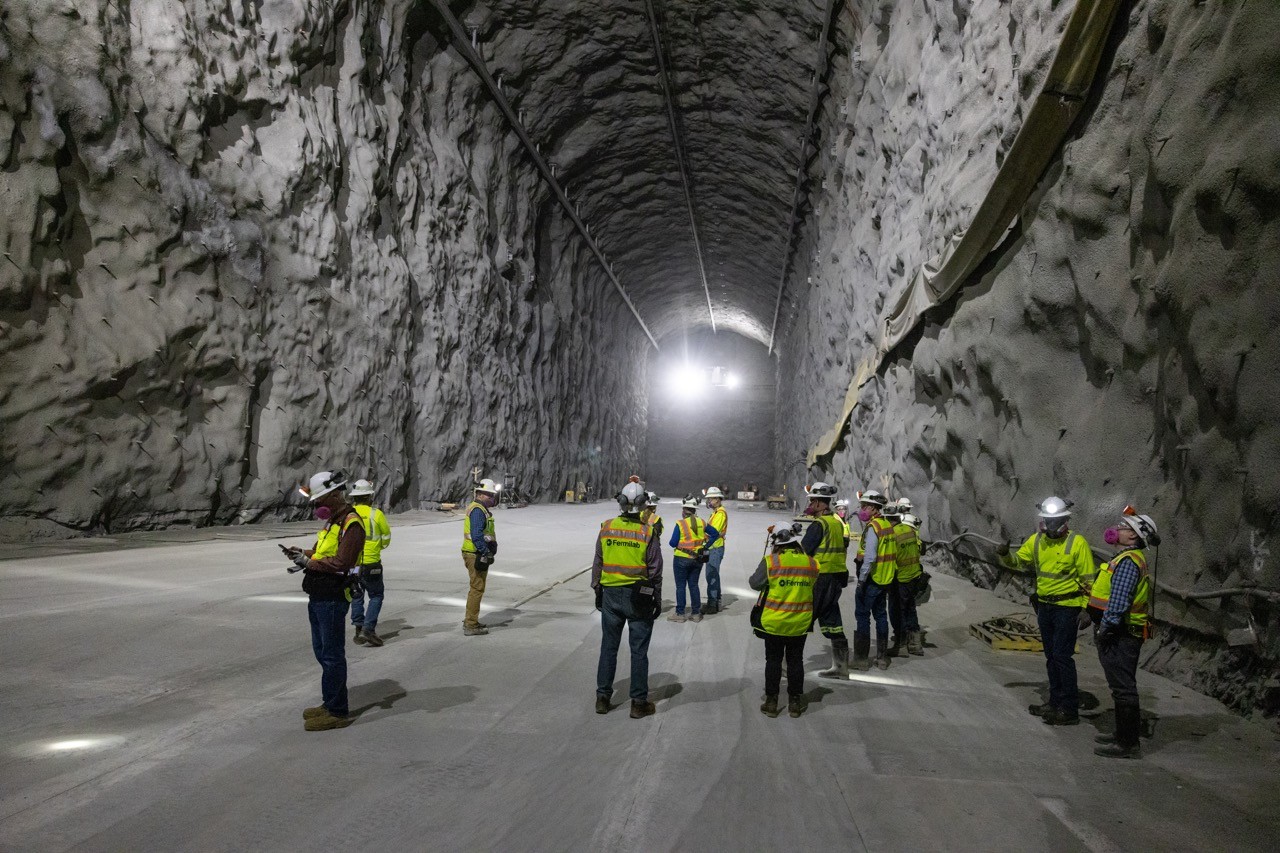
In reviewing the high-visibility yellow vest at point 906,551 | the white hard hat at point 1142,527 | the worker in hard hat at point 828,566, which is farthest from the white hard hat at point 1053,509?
the high-visibility yellow vest at point 906,551

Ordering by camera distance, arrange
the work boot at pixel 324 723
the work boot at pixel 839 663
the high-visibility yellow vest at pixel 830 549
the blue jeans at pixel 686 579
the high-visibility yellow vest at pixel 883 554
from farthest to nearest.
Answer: the blue jeans at pixel 686 579 < the high-visibility yellow vest at pixel 883 554 < the high-visibility yellow vest at pixel 830 549 < the work boot at pixel 839 663 < the work boot at pixel 324 723

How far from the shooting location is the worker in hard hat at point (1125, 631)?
4.50 meters

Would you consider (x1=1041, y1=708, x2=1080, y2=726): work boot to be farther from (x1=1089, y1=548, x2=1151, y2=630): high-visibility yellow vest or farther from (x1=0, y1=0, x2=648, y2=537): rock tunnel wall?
(x1=0, y1=0, x2=648, y2=537): rock tunnel wall

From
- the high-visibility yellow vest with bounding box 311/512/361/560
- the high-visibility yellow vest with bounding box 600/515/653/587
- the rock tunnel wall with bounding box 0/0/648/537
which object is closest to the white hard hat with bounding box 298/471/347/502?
the high-visibility yellow vest with bounding box 311/512/361/560

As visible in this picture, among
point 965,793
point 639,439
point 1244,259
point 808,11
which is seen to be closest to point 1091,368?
point 1244,259

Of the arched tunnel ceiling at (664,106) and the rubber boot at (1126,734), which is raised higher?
the arched tunnel ceiling at (664,106)

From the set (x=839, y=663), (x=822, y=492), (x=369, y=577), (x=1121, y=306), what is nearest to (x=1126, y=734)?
(x=839, y=663)

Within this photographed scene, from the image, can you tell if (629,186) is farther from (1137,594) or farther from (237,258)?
(1137,594)

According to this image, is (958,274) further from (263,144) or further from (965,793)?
(263,144)

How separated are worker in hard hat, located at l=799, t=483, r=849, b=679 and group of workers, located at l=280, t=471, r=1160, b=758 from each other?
1 centimetres

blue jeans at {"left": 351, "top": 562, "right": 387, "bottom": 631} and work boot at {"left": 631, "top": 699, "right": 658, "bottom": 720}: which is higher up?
blue jeans at {"left": 351, "top": 562, "right": 387, "bottom": 631}

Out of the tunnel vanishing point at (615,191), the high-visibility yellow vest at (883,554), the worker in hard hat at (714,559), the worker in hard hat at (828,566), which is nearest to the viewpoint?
the tunnel vanishing point at (615,191)

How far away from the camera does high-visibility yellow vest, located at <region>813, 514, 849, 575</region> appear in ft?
21.4

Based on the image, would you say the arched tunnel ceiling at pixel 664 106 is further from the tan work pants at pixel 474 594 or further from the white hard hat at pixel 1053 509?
the tan work pants at pixel 474 594
